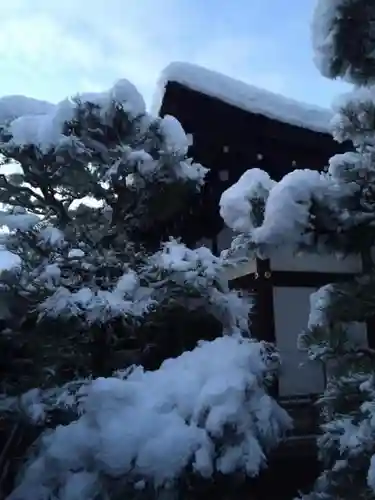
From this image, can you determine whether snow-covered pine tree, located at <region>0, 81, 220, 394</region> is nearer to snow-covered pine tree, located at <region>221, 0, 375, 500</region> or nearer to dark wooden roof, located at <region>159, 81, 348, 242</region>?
snow-covered pine tree, located at <region>221, 0, 375, 500</region>

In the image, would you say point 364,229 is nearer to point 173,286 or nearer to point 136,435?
point 173,286

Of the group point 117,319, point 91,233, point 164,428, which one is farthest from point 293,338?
point 164,428

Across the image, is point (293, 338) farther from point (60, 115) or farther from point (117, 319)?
point (60, 115)

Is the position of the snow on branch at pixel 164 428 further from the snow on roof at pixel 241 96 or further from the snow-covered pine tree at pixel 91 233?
the snow on roof at pixel 241 96

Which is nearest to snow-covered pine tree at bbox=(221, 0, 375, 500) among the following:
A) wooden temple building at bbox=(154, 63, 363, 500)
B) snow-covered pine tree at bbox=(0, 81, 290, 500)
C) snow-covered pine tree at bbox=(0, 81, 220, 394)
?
snow-covered pine tree at bbox=(0, 81, 290, 500)

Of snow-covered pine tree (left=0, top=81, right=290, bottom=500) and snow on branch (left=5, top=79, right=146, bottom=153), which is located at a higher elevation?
snow on branch (left=5, top=79, right=146, bottom=153)

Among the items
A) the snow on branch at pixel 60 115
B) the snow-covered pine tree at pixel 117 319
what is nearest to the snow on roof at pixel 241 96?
the snow-covered pine tree at pixel 117 319

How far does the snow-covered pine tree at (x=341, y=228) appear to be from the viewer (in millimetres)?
4090

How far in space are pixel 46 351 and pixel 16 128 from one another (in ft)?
6.14

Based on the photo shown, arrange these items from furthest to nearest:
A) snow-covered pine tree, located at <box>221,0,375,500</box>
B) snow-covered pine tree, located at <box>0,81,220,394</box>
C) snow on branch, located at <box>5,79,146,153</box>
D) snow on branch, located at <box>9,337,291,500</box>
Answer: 1. snow on branch, located at <box>5,79,146,153</box>
2. snow-covered pine tree, located at <box>0,81,220,394</box>
3. snow-covered pine tree, located at <box>221,0,375,500</box>
4. snow on branch, located at <box>9,337,291,500</box>

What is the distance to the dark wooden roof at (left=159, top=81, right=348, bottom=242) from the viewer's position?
8913 millimetres

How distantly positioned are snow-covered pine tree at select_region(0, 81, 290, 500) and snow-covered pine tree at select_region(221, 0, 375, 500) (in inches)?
16.3

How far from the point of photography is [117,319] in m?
4.97

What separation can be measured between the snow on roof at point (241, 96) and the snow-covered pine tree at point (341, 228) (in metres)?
4.16
